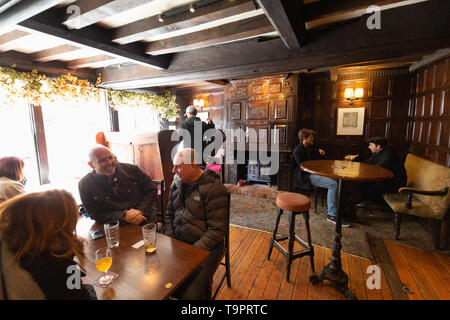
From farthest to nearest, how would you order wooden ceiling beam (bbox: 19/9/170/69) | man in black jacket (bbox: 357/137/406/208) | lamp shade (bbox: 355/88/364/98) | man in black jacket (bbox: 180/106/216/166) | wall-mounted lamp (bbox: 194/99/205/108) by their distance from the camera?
wall-mounted lamp (bbox: 194/99/205/108) < lamp shade (bbox: 355/88/364/98) < man in black jacket (bbox: 180/106/216/166) < man in black jacket (bbox: 357/137/406/208) < wooden ceiling beam (bbox: 19/9/170/69)

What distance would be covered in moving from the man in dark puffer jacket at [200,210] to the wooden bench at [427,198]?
2.51 metres

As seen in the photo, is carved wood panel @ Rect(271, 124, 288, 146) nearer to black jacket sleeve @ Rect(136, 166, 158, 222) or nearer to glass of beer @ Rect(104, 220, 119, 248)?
black jacket sleeve @ Rect(136, 166, 158, 222)

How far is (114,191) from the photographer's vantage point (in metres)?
1.97

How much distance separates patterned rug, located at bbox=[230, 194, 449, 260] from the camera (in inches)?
105

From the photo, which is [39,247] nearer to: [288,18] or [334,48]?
[288,18]

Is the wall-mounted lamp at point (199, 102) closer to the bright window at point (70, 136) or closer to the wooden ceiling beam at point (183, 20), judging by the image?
the bright window at point (70, 136)

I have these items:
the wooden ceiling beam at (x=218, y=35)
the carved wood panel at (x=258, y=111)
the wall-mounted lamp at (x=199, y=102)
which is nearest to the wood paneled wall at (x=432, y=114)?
the carved wood panel at (x=258, y=111)

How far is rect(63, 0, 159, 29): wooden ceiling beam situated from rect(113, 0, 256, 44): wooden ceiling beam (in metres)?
0.34

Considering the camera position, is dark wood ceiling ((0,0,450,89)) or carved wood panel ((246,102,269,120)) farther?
carved wood panel ((246,102,269,120))

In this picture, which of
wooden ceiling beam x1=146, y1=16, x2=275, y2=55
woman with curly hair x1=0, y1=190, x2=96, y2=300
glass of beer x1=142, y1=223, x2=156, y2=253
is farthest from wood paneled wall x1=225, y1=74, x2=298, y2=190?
woman with curly hair x1=0, y1=190, x2=96, y2=300

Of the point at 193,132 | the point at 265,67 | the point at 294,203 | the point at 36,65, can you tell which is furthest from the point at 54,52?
the point at 294,203

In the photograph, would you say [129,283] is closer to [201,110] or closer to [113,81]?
[113,81]

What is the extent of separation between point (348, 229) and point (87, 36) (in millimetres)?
3940

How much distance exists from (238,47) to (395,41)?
1470mm
